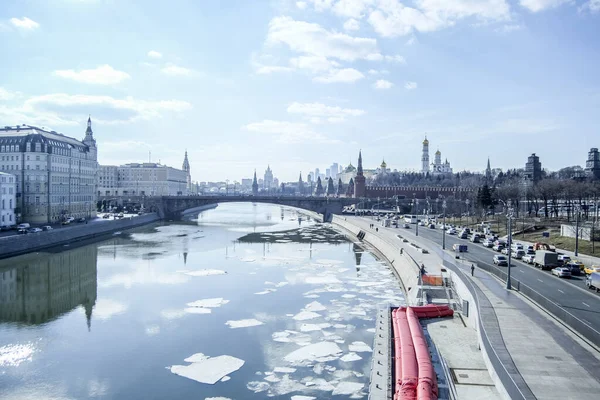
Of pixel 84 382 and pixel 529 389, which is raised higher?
pixel 529 389

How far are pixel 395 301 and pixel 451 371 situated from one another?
12.5 metres

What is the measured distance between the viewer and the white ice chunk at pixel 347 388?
52.3 feet

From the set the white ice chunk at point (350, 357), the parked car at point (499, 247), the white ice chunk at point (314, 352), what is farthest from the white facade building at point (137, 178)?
the white ice chunk at point (350, 357)

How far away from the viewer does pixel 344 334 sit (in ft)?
71.8

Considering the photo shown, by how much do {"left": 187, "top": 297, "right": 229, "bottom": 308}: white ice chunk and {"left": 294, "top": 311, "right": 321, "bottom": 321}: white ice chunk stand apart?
485 cm

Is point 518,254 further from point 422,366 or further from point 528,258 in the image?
point 422,366

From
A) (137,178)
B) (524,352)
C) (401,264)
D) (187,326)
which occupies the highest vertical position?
(137,178)

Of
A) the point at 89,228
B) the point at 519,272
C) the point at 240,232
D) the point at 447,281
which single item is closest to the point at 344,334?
the point at 447,281

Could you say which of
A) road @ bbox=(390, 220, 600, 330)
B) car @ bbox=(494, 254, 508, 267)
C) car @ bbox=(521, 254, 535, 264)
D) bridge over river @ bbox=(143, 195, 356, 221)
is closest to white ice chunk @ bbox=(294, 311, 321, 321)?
road @ bbox=(390, 220, 600, 330)

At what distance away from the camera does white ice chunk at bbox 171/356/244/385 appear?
56.6ft

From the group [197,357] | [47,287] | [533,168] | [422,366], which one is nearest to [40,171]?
[47,287]

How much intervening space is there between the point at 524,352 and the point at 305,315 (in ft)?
39.7

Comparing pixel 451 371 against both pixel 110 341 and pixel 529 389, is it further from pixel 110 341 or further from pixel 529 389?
pixel 110 341

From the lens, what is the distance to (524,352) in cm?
1499
